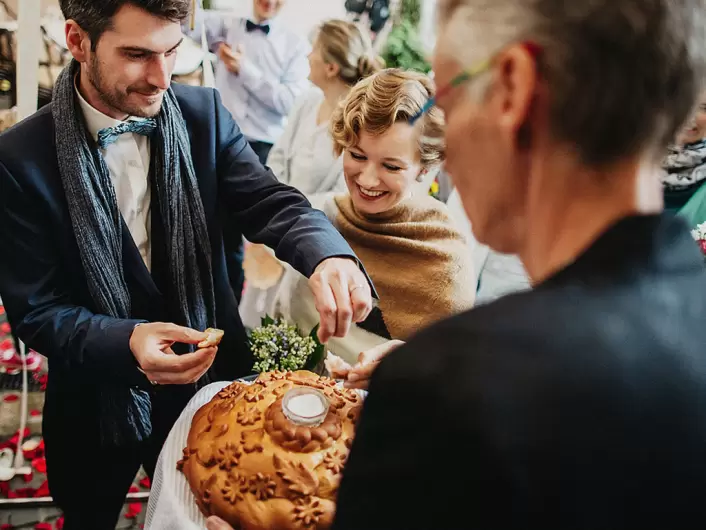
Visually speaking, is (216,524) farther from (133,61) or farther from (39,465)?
(39,465)

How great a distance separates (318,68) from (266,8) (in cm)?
120

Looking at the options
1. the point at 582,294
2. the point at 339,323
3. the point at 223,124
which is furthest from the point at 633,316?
the point at 223,124

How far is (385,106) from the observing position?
1.66m

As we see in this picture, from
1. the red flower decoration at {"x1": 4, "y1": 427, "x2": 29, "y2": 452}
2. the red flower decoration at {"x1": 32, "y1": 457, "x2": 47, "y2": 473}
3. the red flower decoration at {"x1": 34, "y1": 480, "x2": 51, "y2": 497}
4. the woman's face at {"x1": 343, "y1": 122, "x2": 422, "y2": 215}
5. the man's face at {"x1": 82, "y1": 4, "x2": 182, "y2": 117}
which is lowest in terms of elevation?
the red flower decoration at {"x1": 4, "y1": 427, "x2": 29, "y2": 452}

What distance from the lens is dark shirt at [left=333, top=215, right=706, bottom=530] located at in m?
0.48

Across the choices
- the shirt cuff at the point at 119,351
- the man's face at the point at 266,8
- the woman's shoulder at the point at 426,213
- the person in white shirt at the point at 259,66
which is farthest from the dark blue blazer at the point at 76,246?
the man's face at the point at 266,8

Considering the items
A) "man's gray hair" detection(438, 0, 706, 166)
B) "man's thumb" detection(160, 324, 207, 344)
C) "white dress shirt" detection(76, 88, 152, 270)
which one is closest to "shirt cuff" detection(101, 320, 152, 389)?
"man's thumb" detection(160, 324, 207, 344)

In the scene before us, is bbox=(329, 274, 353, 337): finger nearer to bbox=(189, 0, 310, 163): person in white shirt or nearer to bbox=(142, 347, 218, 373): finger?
bbox=(142, 347, 218, 373): finger

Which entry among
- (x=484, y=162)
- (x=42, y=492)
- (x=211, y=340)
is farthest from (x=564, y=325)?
(x=42, y=492)

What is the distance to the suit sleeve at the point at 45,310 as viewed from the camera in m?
1.34

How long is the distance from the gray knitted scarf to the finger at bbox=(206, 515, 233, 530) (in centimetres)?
43

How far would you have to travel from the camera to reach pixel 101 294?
1442 mm

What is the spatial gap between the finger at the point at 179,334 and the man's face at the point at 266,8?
2592mm

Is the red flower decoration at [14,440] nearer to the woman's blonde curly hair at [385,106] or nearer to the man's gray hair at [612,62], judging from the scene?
the woman's blonde curly hair at [385,106]
